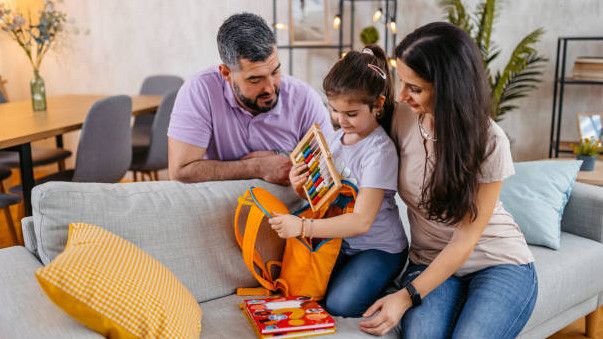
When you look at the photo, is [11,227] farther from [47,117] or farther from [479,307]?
[479,307]

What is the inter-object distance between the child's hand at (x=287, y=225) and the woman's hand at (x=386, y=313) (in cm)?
27

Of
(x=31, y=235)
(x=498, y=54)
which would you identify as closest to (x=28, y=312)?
(x=31, y=235)

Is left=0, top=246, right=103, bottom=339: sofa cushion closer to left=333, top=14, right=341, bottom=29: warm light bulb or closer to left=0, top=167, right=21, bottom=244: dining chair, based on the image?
left=0, top=167, right=21, bottom=244: dining chair

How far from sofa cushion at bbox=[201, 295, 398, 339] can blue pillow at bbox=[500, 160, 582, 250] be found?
0.79 metres

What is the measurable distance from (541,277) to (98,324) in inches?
50.7

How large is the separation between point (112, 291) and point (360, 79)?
808mm

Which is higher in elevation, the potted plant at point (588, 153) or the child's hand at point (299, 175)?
the child's hand at point (299, 175)

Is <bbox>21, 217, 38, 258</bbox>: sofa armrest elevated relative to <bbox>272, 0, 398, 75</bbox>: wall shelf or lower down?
lower down

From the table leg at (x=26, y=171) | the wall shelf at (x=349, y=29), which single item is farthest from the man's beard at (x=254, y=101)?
the wall shelf at (x=349, y=29)

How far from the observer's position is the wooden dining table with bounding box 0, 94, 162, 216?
2.70 m

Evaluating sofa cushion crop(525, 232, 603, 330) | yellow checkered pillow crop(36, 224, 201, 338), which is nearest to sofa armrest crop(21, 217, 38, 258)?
yellow checkered pillow crop(36, 224, 201, 338)

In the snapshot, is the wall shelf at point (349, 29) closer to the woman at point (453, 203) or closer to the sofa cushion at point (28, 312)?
the woman at point (453, 203)

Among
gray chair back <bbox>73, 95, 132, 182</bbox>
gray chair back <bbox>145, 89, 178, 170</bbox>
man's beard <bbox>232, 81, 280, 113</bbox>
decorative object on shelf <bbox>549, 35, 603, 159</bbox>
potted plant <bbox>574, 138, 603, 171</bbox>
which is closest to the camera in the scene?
man's beard <bbox>232, 81, 280, 113</bbox>

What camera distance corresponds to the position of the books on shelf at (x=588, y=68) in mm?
3361
